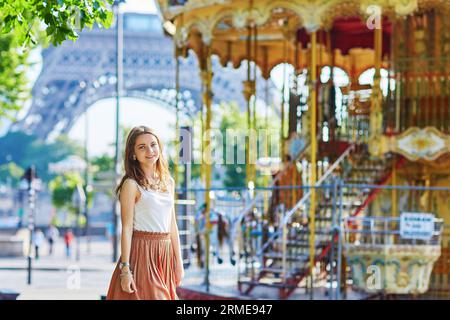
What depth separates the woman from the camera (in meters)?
8.14

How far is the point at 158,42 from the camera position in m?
83.1

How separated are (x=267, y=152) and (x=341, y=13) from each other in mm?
6168

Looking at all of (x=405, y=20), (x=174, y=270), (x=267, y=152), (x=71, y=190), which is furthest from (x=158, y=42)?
(x=174, y=270)

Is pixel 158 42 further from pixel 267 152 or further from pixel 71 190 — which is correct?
pixel 267 152

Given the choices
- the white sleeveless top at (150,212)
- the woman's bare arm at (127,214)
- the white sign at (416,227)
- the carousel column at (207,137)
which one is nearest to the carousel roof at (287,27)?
the carousel column at (207,137)

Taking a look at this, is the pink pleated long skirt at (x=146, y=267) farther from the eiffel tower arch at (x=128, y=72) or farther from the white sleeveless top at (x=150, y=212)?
the eiffel tower arch at (x=128, y=72)

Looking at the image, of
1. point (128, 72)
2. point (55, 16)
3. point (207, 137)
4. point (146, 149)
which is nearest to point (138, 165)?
point (146, 149)

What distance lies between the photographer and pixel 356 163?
1930 centimetres

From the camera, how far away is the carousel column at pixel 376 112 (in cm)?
1745

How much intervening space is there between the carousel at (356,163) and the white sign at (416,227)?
0.06ft

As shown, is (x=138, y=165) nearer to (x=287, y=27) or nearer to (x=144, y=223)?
(x=144, y=223)

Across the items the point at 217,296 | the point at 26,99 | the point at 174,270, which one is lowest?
the point at 217,296

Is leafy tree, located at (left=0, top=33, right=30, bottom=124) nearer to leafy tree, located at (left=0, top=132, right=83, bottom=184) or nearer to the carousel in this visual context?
the carousel
